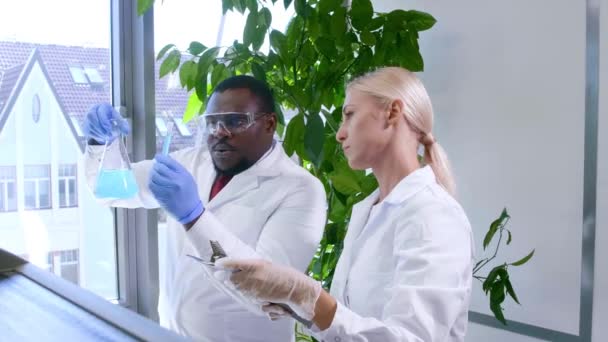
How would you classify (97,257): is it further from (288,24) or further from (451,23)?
(451,23)

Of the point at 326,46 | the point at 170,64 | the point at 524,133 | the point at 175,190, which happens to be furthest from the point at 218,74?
the point at 524,133

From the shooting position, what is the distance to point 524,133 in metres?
2.11

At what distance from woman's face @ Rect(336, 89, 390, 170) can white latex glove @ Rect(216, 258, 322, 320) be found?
410 mm

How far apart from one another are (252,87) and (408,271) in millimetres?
880

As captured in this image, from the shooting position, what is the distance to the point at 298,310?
1.03m

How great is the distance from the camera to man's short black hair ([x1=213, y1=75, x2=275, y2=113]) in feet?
5.72

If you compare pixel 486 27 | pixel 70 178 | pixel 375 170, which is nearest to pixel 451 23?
pixel 486 27

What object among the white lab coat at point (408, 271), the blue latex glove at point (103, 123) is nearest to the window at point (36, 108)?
the blue latex glove at point (103, 123)

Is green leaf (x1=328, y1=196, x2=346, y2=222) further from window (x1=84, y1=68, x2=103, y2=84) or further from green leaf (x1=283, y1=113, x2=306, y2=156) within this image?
window (x1=84, y1=68, x2=103, y2=84)

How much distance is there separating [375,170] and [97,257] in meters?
1.67

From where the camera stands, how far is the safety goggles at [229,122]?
1.69 m

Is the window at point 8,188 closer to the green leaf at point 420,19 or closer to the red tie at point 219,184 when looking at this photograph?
the red tie at point 219,184

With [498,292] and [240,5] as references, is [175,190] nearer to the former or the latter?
[240,5]

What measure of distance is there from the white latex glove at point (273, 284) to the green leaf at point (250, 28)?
50.4 inches
